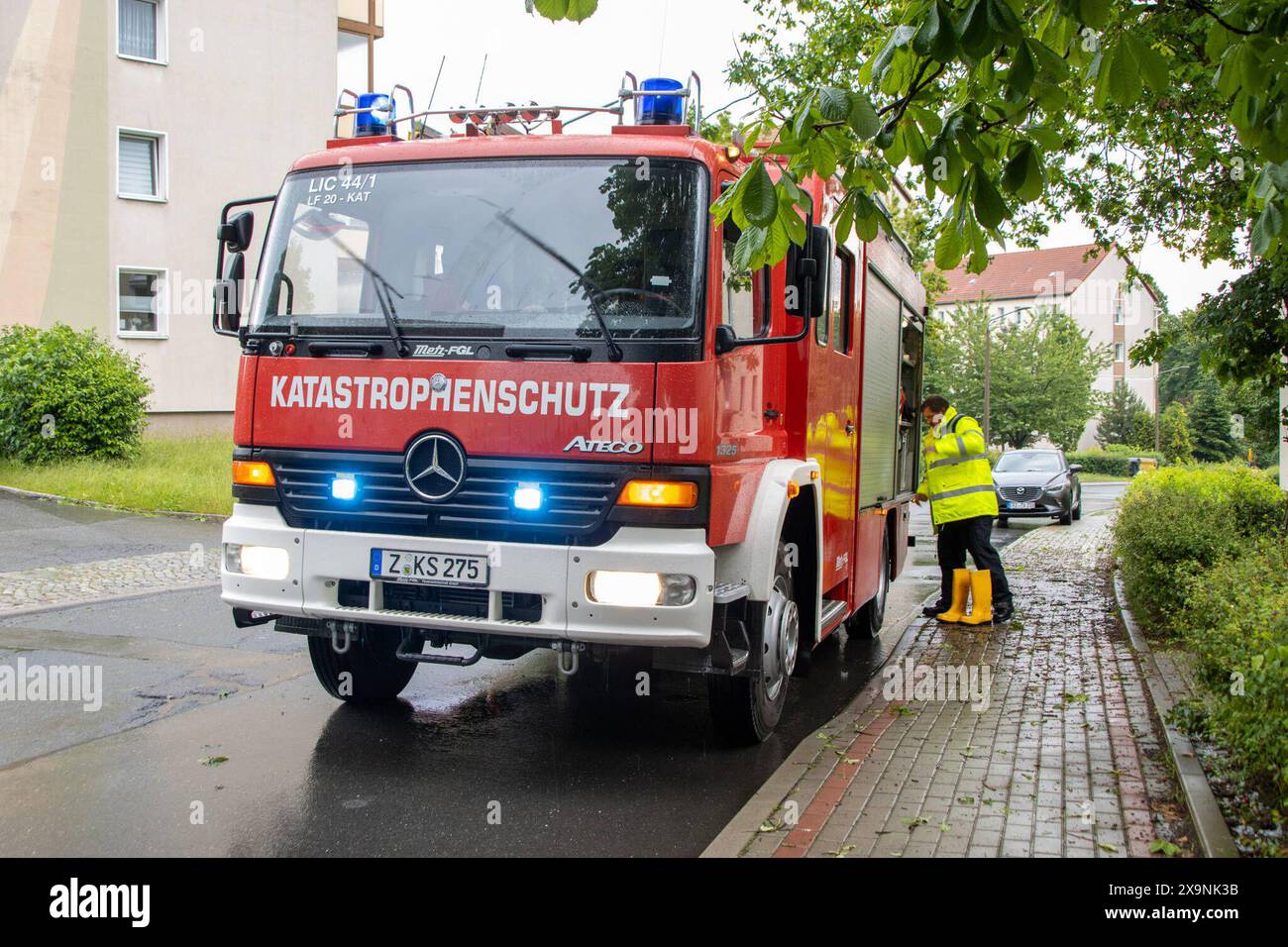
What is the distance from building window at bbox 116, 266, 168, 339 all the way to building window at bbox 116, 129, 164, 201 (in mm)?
1449

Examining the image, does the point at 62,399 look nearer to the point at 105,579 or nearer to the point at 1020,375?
the point at 105,579

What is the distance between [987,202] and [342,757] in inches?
143

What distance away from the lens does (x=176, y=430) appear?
73.4ft

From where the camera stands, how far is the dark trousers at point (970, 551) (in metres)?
9.48

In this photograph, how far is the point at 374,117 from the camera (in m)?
Answer: 5.64

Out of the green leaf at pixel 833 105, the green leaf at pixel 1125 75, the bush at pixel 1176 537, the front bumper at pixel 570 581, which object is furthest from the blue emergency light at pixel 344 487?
the bush at pixel 1176 537

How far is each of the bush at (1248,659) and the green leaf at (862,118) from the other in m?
2.42

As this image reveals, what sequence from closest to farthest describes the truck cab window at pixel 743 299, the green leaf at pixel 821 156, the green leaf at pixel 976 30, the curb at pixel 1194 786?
the green leaf at pixel 976 30 < the green leaf at pixel 821 156 < the curb at pixel 1194 786 < the truck cab window at pixel 743 299

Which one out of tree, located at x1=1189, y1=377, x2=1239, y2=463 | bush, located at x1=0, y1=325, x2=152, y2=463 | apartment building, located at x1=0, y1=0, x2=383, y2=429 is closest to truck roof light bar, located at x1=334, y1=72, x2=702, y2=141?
bush, located at x1=0, y1=325, x2=152, y2=463

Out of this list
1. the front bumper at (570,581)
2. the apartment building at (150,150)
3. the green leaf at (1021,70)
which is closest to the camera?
the green leaf at (1021,70)

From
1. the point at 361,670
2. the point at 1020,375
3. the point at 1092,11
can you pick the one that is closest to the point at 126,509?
the point at 361,670

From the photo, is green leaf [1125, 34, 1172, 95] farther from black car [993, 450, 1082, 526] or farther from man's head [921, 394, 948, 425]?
black car [993, 450, 1082, 526]

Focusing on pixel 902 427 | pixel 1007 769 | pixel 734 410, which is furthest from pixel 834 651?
pixel 734 410

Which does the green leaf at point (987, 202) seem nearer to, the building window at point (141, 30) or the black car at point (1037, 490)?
the black car at point (1037, 490)
